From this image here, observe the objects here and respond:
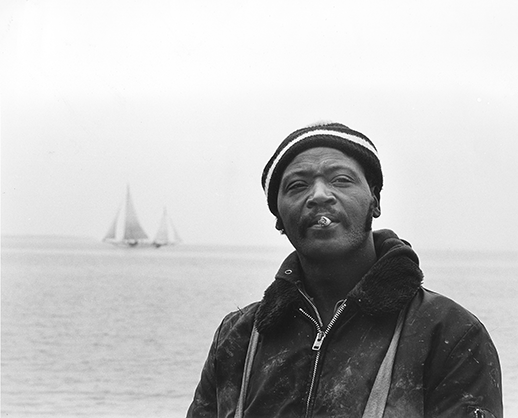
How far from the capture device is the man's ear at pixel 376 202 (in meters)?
1.53

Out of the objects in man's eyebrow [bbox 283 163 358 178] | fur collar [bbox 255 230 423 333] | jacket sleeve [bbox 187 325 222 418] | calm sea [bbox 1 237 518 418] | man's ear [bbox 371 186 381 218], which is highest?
man's eyebrow [bbox 283 163 358 178]

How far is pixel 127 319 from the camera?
1003 centimetres

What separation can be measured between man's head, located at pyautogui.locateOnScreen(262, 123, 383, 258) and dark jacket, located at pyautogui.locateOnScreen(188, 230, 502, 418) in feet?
0.30

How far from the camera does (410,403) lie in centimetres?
130

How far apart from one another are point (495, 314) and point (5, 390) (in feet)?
15.9

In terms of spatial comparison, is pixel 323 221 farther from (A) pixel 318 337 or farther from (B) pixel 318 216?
(A) pixel 318 337

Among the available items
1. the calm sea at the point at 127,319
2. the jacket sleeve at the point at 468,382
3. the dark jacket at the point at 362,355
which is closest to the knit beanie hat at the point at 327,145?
the dark jacket at the point at 362,355

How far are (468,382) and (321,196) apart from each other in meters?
0.41

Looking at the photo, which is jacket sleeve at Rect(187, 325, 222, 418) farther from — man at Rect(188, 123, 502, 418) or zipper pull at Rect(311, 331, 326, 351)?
zipper pull at Rect(311, 331, 326, 351)

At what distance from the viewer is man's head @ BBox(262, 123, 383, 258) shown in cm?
144

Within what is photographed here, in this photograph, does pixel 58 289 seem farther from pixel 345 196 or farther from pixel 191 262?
pixel 345 196

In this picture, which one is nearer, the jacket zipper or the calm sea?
the jacket zipper

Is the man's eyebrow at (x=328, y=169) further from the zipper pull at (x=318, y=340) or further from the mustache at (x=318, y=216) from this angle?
the zipper pull at (x=318, y=340)

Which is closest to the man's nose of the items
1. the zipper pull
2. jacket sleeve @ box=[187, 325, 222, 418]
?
the zipper pull
